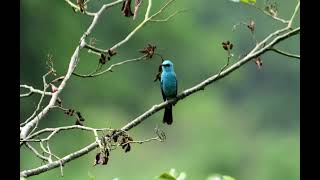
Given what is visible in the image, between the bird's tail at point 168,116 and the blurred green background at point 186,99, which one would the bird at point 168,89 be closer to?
the bird's tail at point 168,116

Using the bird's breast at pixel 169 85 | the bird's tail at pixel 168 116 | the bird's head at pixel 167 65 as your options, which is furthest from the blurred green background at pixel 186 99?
the bird's tail at pixel 168 116

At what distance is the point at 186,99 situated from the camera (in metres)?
20.3

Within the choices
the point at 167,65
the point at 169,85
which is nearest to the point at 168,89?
the point at 169,85

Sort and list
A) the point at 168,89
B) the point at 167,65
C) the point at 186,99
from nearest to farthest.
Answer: the point at 168,89
the point at 167,65
the point at 186,99

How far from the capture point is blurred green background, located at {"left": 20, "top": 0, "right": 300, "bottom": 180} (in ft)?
59.2

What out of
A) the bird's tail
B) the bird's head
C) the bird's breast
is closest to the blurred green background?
the bird's head

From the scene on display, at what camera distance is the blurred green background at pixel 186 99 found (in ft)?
59.2

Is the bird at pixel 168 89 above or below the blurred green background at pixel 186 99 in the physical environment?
below

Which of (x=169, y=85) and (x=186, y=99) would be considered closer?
(x=169, y=85)

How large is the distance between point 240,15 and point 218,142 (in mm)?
4588

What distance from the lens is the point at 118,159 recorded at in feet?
60.4

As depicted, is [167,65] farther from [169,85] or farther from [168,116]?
[168,116]

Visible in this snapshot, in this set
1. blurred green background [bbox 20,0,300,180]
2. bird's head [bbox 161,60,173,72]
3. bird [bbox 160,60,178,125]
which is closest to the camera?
bird [bbox 160,60,178,125]

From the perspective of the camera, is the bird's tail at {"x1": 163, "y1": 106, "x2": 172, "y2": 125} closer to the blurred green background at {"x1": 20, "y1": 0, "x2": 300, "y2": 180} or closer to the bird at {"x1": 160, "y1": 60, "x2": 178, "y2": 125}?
the bird at {"x1": 160, "y1": 60, "x2": 178, "y2": 125}
